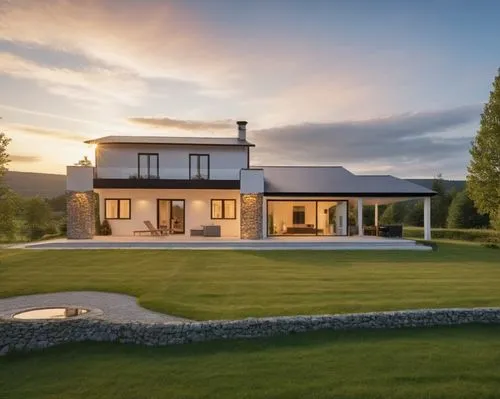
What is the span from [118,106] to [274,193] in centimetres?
1042

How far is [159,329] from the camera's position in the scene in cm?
782

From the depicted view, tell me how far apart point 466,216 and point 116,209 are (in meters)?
35.0

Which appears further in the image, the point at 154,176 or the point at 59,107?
the point at 154,176

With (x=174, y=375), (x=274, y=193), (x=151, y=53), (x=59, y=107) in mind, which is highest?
(x=151, y=53)

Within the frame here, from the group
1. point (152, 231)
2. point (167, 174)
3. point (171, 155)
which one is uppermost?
point (171, 155)

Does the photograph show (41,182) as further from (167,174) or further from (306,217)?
(306,217)

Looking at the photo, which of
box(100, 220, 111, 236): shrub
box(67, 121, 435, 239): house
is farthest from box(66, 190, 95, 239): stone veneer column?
box(100, 220, 111, 236): shrub

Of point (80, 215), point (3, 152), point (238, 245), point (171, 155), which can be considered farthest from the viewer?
point (171, 155)

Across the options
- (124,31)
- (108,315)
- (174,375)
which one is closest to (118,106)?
(124,31)

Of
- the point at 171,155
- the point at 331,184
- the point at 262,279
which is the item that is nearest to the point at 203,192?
the point at 171,155

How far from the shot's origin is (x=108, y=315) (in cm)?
878

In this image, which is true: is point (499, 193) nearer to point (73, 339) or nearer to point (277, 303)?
point (277, 303)

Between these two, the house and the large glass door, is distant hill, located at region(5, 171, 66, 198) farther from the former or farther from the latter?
the large glass door

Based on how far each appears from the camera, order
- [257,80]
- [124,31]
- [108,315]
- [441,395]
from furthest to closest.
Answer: [257,80]
[124,31]
[108,315]
[441,395]
